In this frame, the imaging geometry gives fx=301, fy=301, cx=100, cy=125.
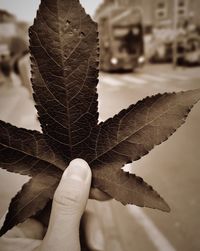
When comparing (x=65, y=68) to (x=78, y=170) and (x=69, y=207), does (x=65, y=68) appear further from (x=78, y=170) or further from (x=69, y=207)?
(x=69, y=207)

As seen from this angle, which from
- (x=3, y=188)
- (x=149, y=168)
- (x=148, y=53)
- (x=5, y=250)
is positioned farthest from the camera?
(x=148, y=53)

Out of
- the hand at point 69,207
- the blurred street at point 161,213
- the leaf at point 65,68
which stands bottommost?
the blurred street at point 161,213

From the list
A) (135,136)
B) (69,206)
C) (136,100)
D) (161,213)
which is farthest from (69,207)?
(136,100)

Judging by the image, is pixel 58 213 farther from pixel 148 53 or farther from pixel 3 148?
pixel 148 53

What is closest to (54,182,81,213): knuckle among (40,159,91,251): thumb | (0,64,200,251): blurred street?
(40,159,91,251): thumb

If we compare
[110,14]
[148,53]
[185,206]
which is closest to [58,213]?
[185,206]

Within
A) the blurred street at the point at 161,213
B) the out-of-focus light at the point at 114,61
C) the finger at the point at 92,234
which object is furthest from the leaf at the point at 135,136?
the out-of-focus light at the point at 114,61

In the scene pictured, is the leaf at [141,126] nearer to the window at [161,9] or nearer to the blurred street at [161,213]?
the blurred street at [161,213]
